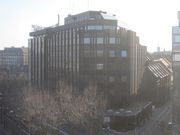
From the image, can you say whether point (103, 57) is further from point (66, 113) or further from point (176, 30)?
point (176, 30)

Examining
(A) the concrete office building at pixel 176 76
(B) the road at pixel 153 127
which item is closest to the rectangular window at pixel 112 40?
(B) the road at pixel 153 127

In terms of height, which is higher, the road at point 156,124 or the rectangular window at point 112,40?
the rectangular window at point 112,40

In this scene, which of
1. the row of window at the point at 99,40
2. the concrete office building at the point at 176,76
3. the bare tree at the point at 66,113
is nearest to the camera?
the concrete office building at the point at 176,76

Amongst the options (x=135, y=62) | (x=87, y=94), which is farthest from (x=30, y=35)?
(x=87, y=94)

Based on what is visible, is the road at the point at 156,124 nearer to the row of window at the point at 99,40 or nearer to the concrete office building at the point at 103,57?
the concrete office building at the point at 103,57

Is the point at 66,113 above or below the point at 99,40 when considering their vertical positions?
below

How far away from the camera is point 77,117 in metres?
61.7

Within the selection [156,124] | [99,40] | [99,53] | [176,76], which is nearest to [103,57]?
[99,53]

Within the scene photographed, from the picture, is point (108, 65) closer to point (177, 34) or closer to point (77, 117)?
point (77, 117)

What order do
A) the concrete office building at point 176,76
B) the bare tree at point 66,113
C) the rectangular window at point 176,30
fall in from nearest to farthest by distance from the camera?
the rectangular window at point 176,30 < the concrete office building at point 176,76 < the bare tree at point 66,113

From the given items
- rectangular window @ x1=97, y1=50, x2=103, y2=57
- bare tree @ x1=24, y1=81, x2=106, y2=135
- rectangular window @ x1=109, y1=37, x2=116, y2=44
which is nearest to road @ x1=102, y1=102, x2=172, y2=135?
bare tree @ x1=24, y1=81, x2=106, y2=135

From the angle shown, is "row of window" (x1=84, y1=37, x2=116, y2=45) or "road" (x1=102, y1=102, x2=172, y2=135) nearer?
"road" (x1=102, y1=102, x2=172, y2=135)

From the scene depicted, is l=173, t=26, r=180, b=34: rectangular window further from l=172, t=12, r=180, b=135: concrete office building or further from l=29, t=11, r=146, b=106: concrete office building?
l=29, t=11, r=146, b=106: concrete office building

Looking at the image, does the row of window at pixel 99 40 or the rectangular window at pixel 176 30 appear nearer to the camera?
the rectangular window at pixel 176 30
